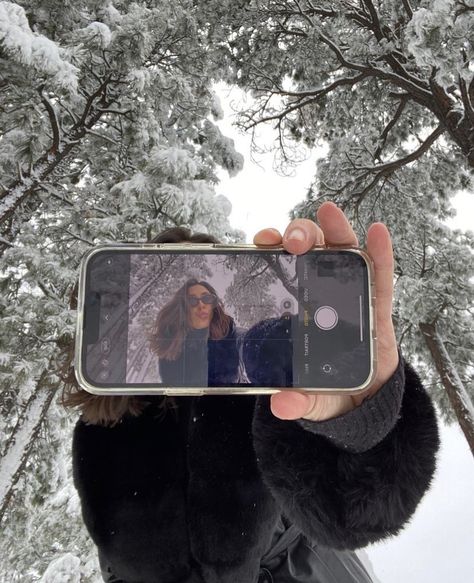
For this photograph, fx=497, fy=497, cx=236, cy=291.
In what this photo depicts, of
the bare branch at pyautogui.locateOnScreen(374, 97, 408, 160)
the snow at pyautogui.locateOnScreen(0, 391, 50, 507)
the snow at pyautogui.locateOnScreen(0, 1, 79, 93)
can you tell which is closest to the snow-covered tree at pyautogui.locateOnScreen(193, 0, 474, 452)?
the bare branch at pyautogui.locateOnScreen(374, 97, 408, 160)

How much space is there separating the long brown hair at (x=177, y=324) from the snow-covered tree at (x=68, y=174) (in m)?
3.45

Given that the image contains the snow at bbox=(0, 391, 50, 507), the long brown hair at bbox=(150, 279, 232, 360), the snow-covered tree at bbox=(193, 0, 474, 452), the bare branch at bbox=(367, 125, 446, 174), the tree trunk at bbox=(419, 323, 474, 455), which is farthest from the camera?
the tree trunk at bbox=(419, 323, 474, 455)

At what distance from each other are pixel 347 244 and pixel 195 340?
1.98 ft

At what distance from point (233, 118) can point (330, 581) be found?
7283 millimetres

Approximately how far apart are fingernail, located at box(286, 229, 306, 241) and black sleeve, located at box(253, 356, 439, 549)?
516mm

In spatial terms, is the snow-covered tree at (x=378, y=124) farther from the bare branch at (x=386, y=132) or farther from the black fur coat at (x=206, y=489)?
the black fur coat at (x=206, y=489)

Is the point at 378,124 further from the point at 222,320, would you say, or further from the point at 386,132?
the point at 222,320

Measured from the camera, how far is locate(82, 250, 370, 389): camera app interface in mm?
1620

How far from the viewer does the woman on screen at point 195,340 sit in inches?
65.4

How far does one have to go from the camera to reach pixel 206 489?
2.18m

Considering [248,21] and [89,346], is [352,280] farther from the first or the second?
[248,21]

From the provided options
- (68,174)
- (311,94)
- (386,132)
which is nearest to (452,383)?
(386,132)

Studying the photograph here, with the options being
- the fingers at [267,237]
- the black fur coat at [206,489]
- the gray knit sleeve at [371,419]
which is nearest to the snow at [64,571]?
the black fur coat at [206,489]

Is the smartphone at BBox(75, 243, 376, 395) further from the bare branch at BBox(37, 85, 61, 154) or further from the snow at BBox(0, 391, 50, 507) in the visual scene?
the snow at BBox(0, 391, 50, 507)
